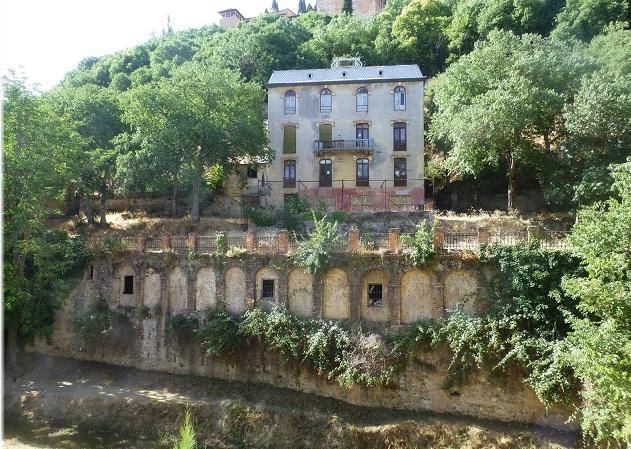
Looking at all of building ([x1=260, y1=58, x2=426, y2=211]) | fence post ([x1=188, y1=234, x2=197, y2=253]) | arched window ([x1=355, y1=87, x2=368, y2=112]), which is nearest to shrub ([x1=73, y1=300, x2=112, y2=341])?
fence post ([x1=188, y1=234, x2=197, y2=253])

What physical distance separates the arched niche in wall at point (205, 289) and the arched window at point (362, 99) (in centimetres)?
1853

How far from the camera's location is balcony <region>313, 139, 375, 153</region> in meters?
35.8

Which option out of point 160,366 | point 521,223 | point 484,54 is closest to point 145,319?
point 160,366

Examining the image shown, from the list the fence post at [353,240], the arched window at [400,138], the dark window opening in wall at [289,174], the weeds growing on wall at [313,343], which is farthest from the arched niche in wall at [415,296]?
the dark window opening in wall at [289,174]

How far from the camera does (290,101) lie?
3712 centimetres

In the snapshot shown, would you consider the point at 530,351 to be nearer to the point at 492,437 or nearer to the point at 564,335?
the point at 564,335

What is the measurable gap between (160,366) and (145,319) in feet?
8.05

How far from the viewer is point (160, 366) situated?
2420 cm

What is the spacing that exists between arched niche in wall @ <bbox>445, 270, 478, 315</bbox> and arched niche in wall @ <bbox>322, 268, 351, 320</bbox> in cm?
440

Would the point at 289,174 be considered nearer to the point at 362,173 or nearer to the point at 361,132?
the point at 362,173

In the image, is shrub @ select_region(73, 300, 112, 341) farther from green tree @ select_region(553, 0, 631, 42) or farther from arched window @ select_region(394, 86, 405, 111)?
green tree @ select_region(553, 0, 631, 42)

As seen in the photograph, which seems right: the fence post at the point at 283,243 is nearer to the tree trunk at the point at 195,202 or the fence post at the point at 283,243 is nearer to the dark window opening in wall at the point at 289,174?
the tree trunk at the point at 195,202

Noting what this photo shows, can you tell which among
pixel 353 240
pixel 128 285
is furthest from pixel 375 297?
pixel 128 285

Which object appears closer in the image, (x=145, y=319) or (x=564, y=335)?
(x=564, y=335)
